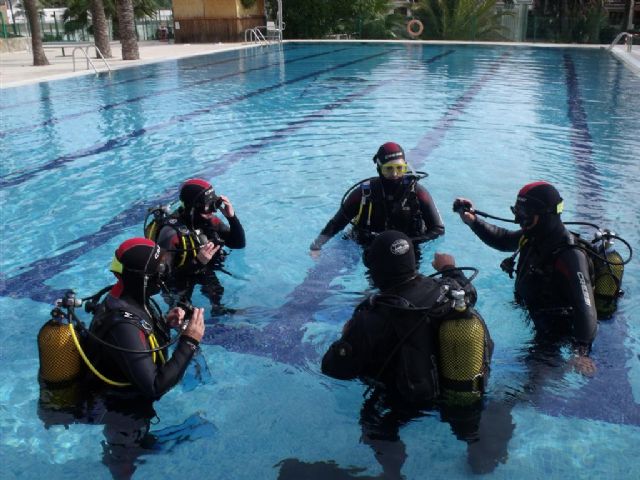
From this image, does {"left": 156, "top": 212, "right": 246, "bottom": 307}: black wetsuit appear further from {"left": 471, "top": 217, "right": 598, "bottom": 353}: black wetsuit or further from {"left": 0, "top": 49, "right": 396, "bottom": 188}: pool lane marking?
{"left": 0, "top": 49, "right": 396, "bottom": 188}: pool lane marking

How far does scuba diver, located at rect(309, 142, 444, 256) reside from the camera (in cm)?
434

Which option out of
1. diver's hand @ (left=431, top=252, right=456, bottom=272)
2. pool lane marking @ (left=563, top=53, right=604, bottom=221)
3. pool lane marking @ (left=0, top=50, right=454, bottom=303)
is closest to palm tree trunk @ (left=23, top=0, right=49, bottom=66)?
pool lane marking @ (left=0, top=50, right=454, bottom=303)

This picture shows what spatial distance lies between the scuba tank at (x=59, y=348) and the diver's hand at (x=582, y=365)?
2.51 m

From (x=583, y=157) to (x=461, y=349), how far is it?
665 centimetres

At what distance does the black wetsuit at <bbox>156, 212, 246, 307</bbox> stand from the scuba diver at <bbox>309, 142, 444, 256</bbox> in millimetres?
610

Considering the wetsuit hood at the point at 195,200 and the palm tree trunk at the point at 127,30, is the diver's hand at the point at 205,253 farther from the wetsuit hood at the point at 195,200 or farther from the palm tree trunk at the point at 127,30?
the palm tree trunk at the point at 127,30

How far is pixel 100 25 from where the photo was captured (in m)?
20.1

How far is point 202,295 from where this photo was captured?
449cm

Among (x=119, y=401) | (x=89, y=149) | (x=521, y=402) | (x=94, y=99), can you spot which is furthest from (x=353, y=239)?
(x=94, y=99)

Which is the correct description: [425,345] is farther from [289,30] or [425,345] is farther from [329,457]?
[289,30]

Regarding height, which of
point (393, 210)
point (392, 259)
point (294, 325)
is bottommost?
point (294, 325)

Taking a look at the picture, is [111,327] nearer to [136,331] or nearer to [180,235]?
[136,331]

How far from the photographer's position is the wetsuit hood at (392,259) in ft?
8.29

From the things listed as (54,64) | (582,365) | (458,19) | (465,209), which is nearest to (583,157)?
(465,209)
